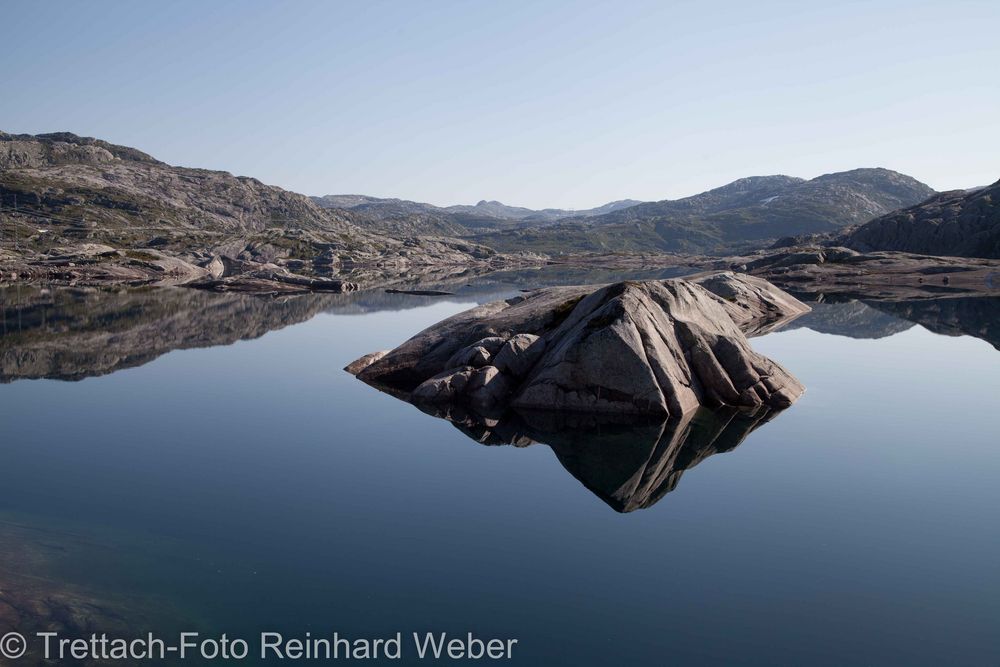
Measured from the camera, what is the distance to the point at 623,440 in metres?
33.1

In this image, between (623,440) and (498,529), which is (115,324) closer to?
(623,440)

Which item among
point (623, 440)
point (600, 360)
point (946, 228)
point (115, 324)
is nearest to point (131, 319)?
point (115, 324)

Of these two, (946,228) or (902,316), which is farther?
(946,228)

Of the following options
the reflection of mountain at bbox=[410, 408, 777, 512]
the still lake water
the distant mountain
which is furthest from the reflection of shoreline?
the distant mountain

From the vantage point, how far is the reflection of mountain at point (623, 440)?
27.8 meters

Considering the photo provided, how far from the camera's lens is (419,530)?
22891mm

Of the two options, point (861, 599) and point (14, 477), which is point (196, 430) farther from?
point (861, 599)

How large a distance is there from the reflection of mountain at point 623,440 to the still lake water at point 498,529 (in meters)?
0.81

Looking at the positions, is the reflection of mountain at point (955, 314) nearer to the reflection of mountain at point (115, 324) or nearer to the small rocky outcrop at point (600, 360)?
the small rocky outcrop at point (600, 360)
